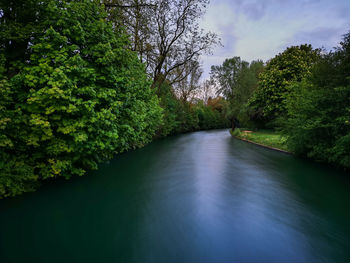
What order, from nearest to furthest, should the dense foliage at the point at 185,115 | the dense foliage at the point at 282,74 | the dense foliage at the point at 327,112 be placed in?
the dense foliage at the point at 327,112 < the dense foliage at the point at 282,74 < the dense foliage at the point at 185,115

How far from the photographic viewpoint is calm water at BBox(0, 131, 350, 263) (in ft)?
11.7

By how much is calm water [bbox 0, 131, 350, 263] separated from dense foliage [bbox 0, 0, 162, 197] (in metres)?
1.30

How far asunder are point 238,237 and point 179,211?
5.91ft

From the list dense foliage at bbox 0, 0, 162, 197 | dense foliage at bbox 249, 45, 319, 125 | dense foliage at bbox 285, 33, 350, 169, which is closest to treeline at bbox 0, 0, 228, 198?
dense foliage at bbox 0, 0, 162, 197

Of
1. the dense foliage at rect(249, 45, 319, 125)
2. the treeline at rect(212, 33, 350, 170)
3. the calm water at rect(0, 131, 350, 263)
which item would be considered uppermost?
the dense foliage at rect(249, 45, 319, 125)

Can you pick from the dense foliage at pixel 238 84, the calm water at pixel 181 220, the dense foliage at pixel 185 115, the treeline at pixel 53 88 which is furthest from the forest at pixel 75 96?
the dense foliage at pixel 238 84

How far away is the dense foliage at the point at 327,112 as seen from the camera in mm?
7754

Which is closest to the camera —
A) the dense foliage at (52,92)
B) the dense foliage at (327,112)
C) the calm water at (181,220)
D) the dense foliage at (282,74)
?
the calm water at (181,220)

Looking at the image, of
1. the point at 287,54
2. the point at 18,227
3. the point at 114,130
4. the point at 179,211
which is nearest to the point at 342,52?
the point at 179,211

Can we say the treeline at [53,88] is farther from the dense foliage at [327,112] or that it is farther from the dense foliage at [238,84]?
the dense foliage at [238,84]

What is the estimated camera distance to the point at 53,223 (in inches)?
179

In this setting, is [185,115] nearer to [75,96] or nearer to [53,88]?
[75,96]

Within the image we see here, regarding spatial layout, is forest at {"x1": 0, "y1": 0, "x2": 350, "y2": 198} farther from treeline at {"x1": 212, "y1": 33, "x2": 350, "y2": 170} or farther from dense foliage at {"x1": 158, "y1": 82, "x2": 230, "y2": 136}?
dense foliage at {"x1": 158, "y1": 82, "x2": 230, "y2": 136}

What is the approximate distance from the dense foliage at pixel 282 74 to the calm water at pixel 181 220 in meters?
16.5
